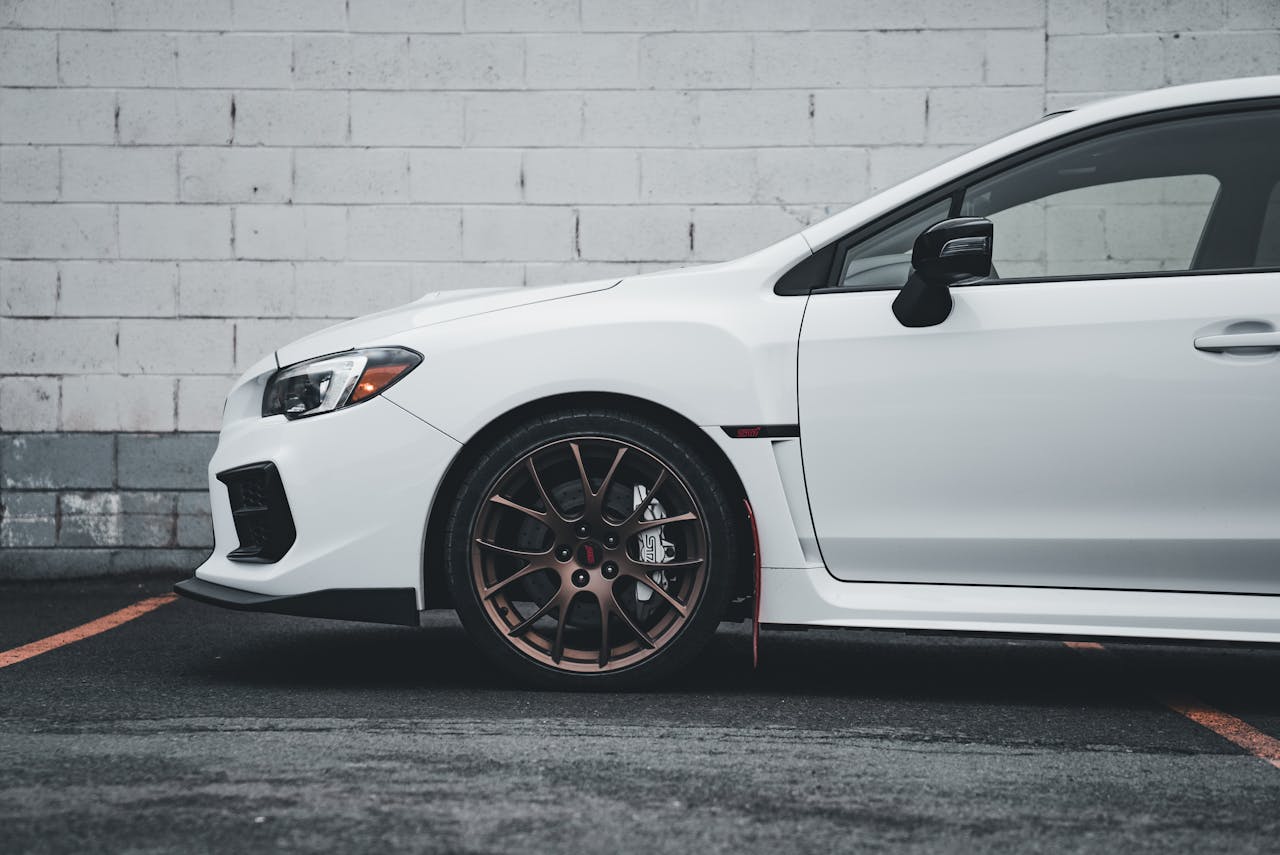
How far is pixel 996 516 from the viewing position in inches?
134

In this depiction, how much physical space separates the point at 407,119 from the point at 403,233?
1.89 ft

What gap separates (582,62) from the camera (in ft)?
21.8

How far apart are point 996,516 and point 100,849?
7.30 ft

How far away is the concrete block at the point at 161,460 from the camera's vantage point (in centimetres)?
661

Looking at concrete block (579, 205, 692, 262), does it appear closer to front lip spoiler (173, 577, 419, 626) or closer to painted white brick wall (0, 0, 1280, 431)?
painted white brick wall (0, 0, 1280, 431)

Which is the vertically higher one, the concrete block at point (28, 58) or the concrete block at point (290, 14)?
the concrete block at point (290, 14)

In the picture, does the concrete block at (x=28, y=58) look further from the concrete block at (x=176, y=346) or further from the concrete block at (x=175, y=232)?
the concrete block at (x=176, y=346)

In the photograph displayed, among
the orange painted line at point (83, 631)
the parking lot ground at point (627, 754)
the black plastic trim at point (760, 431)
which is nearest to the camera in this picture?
the parking lot ground at point (627, 754)

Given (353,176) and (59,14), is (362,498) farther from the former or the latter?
(59,14)

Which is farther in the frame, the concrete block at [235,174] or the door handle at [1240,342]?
the concrete block at [235,174]

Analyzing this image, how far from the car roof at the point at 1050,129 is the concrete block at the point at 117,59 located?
14.4 feet

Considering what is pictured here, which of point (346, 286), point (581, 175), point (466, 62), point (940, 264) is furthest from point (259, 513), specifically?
point (466, 62)

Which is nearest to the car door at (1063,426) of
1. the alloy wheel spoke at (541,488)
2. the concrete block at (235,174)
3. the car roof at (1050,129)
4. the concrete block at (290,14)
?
the car roof at (1050,129)

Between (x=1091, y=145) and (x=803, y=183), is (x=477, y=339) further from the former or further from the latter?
(x=803, y=183)
